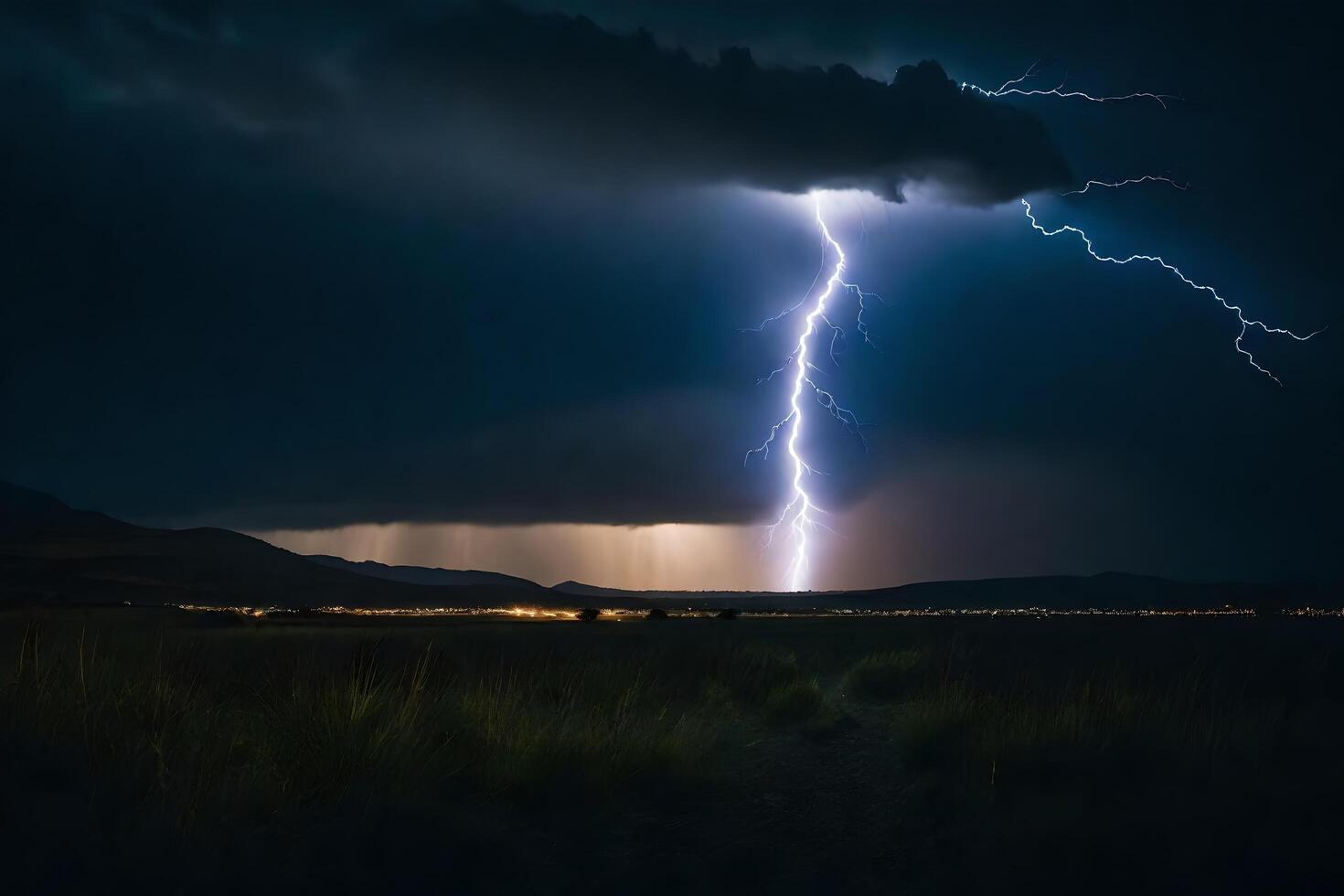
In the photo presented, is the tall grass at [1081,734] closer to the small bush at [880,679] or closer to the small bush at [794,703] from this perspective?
the small bush at [794,703]

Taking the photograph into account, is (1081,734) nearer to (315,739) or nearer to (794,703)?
(794,703)

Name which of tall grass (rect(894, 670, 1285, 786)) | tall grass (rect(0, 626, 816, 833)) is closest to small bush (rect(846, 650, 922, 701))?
tall grass (rect(894, 670, 1285, 786))

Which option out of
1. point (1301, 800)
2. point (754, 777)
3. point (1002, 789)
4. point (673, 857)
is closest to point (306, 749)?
point (673, 857)

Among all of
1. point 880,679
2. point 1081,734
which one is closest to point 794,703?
point 880,679

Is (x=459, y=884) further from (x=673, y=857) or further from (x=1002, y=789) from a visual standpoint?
(x=1002, y=789)

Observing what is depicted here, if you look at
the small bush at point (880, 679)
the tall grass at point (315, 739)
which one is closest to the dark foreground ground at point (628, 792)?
the tall grass at point (315, 739)

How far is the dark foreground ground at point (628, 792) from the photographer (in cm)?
658

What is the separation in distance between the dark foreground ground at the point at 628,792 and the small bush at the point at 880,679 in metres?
2.70

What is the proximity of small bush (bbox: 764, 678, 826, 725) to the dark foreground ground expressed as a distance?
29 cm

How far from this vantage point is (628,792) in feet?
28.8

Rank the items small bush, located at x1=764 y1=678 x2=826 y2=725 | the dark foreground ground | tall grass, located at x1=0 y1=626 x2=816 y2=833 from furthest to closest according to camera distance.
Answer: small bush, located at x1=764 y1=678 x2=826 y2=725, tall grass, located at x1=0 y1=626 x2=816 y2=833, the dark foreground ground

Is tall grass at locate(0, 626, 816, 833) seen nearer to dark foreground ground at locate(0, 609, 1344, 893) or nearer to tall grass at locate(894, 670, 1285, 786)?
dark foreground ground at locate(0, 609, 1344, 893)

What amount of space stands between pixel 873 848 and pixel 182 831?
4428mm

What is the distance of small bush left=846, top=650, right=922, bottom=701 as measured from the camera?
15609 mm
